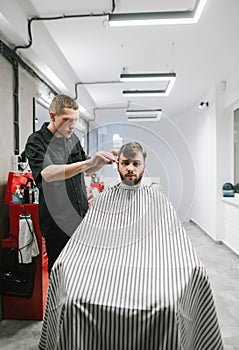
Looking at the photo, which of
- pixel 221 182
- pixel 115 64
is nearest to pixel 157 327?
pixel 115 64

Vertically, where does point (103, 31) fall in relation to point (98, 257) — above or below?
above

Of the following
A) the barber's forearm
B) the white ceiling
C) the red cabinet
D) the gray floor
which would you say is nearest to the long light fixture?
the white ceiling

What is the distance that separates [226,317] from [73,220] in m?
1.51

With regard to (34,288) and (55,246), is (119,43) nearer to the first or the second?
(55,246)

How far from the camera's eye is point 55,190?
1874mm

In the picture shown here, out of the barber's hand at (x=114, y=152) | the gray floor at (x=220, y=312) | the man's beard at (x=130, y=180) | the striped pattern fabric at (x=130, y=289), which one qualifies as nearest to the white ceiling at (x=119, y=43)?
the barber's hand at (x=114, y=152)

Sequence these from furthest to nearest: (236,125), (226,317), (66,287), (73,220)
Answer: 1. (236,125)
2. (226,317)
3. (73,220)
4. (66,287)

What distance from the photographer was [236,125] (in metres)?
4.87

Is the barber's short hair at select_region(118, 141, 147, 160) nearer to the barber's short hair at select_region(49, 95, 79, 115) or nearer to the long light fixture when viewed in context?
the barber's short hair at select_region(49, 95, 79, 115)

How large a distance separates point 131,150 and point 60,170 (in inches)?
20.4

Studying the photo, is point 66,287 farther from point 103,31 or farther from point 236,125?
point 236,125

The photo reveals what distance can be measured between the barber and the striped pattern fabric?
0.20 metres

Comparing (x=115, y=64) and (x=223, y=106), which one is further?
(x=223, y=106)

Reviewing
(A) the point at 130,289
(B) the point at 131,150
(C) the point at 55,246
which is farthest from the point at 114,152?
(A) the point at 130,289
